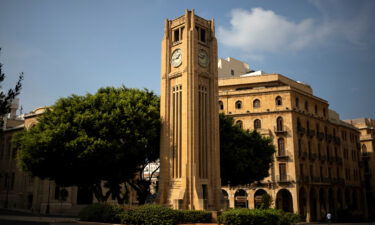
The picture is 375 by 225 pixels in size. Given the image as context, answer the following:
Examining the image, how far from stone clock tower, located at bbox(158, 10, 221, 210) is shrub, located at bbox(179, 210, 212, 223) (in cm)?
233

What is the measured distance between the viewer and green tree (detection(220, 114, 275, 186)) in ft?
122

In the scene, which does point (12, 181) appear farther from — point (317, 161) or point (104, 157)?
point (317, 161)

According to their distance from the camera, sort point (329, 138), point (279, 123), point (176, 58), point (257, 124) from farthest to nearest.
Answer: point (329, 138) < point (257, 124) < point (279, 123) < point (176, 58)

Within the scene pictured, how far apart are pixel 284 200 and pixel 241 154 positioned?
814 inches

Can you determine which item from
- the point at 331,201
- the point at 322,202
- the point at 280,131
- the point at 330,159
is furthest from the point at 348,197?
the point at 280,131

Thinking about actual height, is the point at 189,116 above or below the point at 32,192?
above

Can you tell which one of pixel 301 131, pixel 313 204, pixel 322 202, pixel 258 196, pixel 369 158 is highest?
pixel 301 131

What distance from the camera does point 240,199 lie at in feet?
178

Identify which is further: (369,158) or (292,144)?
(369,158)

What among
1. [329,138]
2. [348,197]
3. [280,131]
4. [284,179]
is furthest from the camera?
[348,197]

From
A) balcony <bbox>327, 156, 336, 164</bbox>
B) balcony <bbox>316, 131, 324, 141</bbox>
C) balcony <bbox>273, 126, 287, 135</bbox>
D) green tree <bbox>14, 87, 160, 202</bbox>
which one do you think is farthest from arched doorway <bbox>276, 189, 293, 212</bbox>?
green tree <bbox>14, 87, 160, 202</bbox>

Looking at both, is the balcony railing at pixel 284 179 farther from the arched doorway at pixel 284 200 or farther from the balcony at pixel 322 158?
the balcony at pixel 322 158

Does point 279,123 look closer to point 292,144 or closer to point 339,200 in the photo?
point 292,144

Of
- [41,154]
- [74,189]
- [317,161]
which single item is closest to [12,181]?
[74,189]
